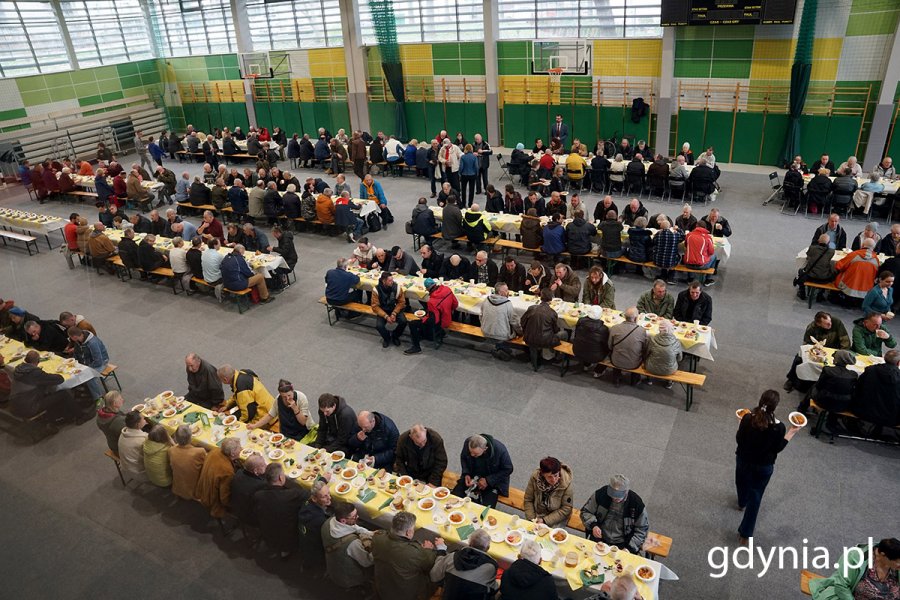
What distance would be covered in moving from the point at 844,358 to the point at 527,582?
4.78 metres

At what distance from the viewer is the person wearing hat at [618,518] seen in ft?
17.7

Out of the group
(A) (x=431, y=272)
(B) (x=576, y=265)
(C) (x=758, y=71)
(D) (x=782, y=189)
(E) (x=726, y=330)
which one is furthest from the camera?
(C) (x=758, y=71)

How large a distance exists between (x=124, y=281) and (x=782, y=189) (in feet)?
49.0

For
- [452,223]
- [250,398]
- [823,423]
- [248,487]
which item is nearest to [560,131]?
[452,223]

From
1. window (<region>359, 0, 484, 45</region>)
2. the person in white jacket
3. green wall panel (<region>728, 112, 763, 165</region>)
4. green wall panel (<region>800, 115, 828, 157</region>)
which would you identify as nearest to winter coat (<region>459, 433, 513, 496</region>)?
the person in white jacket

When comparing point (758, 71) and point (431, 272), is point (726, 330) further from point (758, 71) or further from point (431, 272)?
point (758, 71)

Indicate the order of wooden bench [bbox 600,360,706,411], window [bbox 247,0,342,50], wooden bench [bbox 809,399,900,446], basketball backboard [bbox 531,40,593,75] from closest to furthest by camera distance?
wooden bench [bbox 809,399,900,446]
wooden bench [bbox 600,360,706,411]
basketball backboard [bbox 531,40,593,75]
window [bbox 247,0,342,50]

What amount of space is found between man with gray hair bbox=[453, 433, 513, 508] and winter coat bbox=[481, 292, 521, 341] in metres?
2.93

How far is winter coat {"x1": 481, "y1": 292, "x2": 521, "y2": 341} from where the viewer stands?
893 centimetres

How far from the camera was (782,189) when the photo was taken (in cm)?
1451

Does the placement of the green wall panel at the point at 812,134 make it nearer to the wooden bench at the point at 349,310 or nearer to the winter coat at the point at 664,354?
the winter coat at the point at 664,354

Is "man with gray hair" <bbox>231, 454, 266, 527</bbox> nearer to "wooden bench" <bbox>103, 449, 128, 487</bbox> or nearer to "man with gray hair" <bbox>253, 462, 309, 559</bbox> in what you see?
"man with gray hair" <bbox>253, 462, 309, 559</bbox>

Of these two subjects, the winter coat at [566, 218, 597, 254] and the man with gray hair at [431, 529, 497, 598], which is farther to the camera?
the winter coat at [566, 218, 597, 254]

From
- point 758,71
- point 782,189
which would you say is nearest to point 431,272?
point 782,189
